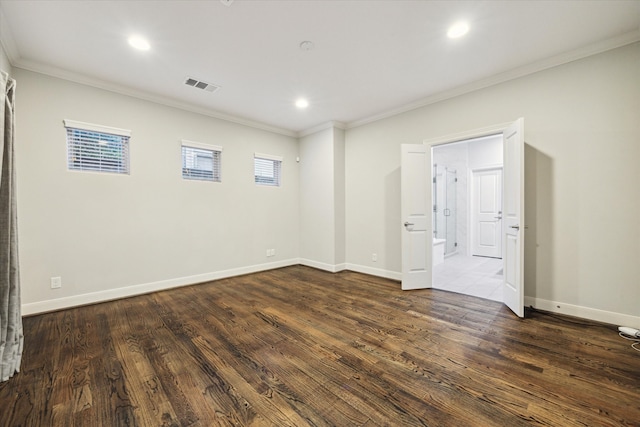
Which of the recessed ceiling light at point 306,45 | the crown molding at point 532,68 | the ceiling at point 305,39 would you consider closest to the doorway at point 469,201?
the crown molding at point 532,68

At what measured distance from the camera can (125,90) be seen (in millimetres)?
3602

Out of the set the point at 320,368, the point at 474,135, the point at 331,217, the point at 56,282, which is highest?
the point at 474,135

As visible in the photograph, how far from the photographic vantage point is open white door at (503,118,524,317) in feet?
9.42

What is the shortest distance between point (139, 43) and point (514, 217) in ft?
14.7

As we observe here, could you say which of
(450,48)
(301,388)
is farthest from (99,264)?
(450,48)

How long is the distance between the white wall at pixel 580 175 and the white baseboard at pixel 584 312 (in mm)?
10

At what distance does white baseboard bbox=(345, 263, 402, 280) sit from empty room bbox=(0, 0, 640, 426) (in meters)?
0.04

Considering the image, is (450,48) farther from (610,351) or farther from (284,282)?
(284,282)

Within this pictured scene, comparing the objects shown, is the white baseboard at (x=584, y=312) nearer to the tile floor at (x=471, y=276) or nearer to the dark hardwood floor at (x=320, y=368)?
the dark hardwood floor at (x=320, y=368)

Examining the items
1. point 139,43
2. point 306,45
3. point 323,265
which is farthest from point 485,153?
point 139,43

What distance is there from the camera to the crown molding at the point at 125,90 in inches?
118

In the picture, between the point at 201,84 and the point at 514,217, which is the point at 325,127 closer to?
the point at 201,84

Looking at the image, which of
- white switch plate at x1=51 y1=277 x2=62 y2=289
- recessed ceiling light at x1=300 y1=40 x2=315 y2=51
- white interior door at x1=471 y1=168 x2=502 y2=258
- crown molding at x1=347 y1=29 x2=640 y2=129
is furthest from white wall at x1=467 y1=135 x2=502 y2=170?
white switch plate at x1=51 y1=277 x2=62 y2=289

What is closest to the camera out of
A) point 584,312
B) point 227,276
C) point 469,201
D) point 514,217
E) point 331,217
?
point 584,312
